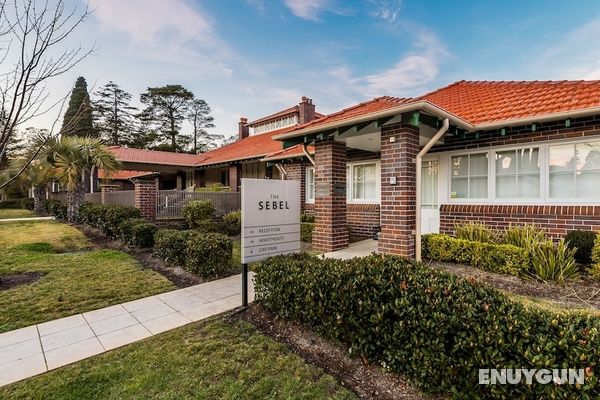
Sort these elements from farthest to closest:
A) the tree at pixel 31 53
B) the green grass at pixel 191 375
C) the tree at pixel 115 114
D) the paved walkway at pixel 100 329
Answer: the tree at pixel 115 114, the tree at pixel 31 53, the paved walkway at pixel 100 329, the green grass at pixel 191 375

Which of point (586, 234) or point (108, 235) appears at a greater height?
point (586, 234)

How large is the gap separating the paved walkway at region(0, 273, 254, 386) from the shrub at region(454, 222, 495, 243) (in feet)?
15.9

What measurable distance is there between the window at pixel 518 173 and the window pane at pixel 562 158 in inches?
9.2

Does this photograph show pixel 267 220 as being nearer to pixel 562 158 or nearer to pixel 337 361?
pixel 337 361

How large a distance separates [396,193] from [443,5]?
24.1 ft

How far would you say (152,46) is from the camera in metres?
8.54

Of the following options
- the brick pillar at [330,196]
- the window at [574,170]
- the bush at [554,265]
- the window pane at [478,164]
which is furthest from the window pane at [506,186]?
the brick pillar at [330,196]

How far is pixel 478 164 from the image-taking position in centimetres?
722

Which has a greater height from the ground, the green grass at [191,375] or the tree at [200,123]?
the tree at [200,123]

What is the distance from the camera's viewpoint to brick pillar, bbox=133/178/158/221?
34.4ft

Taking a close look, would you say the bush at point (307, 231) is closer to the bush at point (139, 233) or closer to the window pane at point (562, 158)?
the bush at point (139, 233)

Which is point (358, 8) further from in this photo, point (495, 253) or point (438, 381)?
point (438, 381)

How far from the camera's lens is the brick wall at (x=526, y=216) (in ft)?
19.1

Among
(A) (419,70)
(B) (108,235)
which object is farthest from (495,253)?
(B) (108,235)
